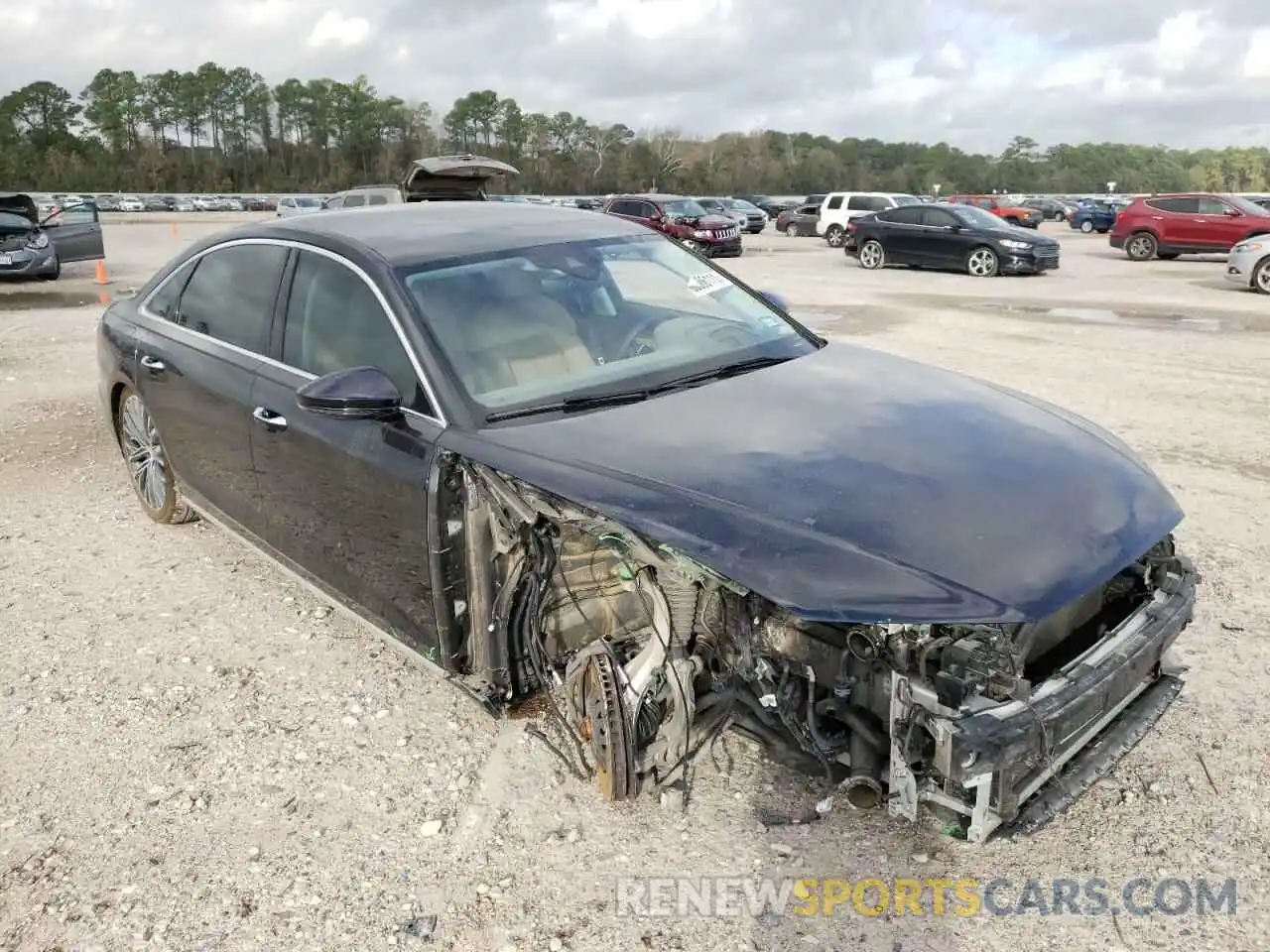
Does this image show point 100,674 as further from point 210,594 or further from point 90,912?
point 90,912

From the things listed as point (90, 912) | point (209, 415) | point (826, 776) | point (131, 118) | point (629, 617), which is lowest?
point (90, 912)

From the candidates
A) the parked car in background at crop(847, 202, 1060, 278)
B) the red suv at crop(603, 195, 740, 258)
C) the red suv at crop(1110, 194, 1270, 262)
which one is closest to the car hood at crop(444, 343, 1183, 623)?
the parked car in background at crop(847, 202, 1060, 278)

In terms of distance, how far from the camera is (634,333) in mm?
3719

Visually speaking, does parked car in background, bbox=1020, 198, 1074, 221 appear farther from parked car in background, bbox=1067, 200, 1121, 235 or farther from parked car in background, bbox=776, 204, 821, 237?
parked car in background, bbox=776, 204, 821, 237

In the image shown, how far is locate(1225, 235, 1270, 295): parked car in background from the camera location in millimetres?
15680

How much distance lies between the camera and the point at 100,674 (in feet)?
12.6

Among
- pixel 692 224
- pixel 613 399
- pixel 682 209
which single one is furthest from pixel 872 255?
pixel 613 399

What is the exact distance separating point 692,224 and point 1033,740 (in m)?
22.8

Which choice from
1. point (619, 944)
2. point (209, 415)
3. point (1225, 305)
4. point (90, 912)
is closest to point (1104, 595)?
point (619, 944)

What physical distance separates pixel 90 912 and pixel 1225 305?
15.6 metres

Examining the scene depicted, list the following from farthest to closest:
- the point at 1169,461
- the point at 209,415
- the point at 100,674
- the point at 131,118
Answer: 1. the point at 131,118
2. the point at 1169,461
3. the point at 209,415
4. the point at 100,674

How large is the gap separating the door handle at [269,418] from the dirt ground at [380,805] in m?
0.93

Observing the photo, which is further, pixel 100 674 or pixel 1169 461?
pixel 1169 461

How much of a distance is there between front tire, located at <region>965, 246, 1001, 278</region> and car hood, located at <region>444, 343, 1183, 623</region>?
56.3 ft
